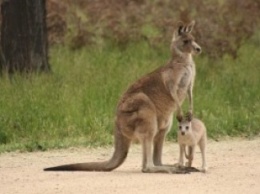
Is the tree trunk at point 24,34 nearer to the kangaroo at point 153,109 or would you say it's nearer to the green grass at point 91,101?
the green grass at point 91,101

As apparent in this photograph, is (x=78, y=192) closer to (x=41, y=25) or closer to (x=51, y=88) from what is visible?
(x=51, y=88)

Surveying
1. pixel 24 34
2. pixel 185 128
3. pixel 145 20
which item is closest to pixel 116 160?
pixel 185 128

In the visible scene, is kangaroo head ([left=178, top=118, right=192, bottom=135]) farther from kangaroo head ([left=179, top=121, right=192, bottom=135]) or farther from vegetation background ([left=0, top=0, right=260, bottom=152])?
vegetation background ([left=0, top=0, right=260, bottom=152])

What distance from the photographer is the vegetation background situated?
11531mm

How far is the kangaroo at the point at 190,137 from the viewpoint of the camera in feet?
30.0

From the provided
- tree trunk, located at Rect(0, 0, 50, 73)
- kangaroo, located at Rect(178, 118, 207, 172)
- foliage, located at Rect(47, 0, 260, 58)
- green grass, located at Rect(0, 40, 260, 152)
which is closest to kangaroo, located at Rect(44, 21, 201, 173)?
kangaroo, located at Rect(178, 118, 207, 172)

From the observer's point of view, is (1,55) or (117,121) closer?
(117,121)

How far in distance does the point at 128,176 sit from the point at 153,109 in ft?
2.38

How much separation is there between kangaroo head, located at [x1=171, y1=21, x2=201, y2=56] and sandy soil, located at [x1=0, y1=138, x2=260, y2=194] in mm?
1169

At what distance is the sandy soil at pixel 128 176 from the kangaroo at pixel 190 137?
0.82ft

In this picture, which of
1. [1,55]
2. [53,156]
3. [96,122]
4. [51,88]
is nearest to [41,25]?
[1,55]

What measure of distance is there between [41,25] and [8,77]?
4.47ft

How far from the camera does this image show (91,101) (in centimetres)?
1227

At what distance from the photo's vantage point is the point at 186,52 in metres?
9.55
